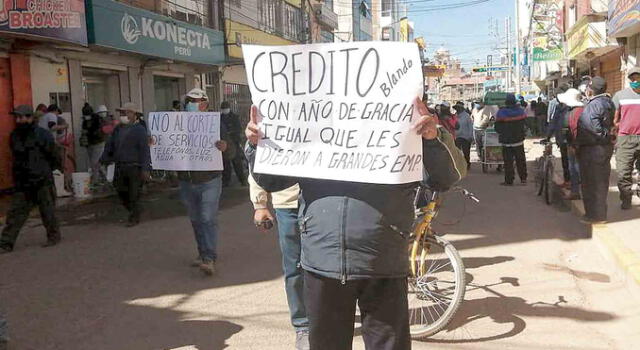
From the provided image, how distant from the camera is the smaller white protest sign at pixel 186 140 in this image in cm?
636

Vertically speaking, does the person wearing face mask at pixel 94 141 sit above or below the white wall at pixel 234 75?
below

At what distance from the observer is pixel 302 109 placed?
10.2 ft

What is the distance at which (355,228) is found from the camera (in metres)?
2.77

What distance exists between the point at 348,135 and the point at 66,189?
1101 cm

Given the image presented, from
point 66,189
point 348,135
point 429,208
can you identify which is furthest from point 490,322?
point 66,189

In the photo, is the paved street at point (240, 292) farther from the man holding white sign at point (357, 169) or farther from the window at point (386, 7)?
the window at point (386, 7)

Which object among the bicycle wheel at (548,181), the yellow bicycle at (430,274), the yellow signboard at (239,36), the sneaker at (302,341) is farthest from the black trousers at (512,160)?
Result: the yellow signboard at (239,36)

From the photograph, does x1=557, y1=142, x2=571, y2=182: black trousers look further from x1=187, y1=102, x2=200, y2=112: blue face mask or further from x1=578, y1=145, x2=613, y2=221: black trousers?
x1=187, y1=102, x2=200, y2=112: blue face mask

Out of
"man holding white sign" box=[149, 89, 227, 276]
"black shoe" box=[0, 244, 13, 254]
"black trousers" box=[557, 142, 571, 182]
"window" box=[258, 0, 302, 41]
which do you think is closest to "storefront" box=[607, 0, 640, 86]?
Answer: "black trousers" box=[557, 142, 571, 182]

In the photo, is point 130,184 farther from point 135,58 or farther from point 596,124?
point 135,58

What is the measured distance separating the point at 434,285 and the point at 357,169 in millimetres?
2136

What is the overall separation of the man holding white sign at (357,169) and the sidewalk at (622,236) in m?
3.38

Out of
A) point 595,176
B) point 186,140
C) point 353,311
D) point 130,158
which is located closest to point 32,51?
point 130,158

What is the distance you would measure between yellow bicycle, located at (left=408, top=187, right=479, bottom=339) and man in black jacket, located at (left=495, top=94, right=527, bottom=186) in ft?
27.7
